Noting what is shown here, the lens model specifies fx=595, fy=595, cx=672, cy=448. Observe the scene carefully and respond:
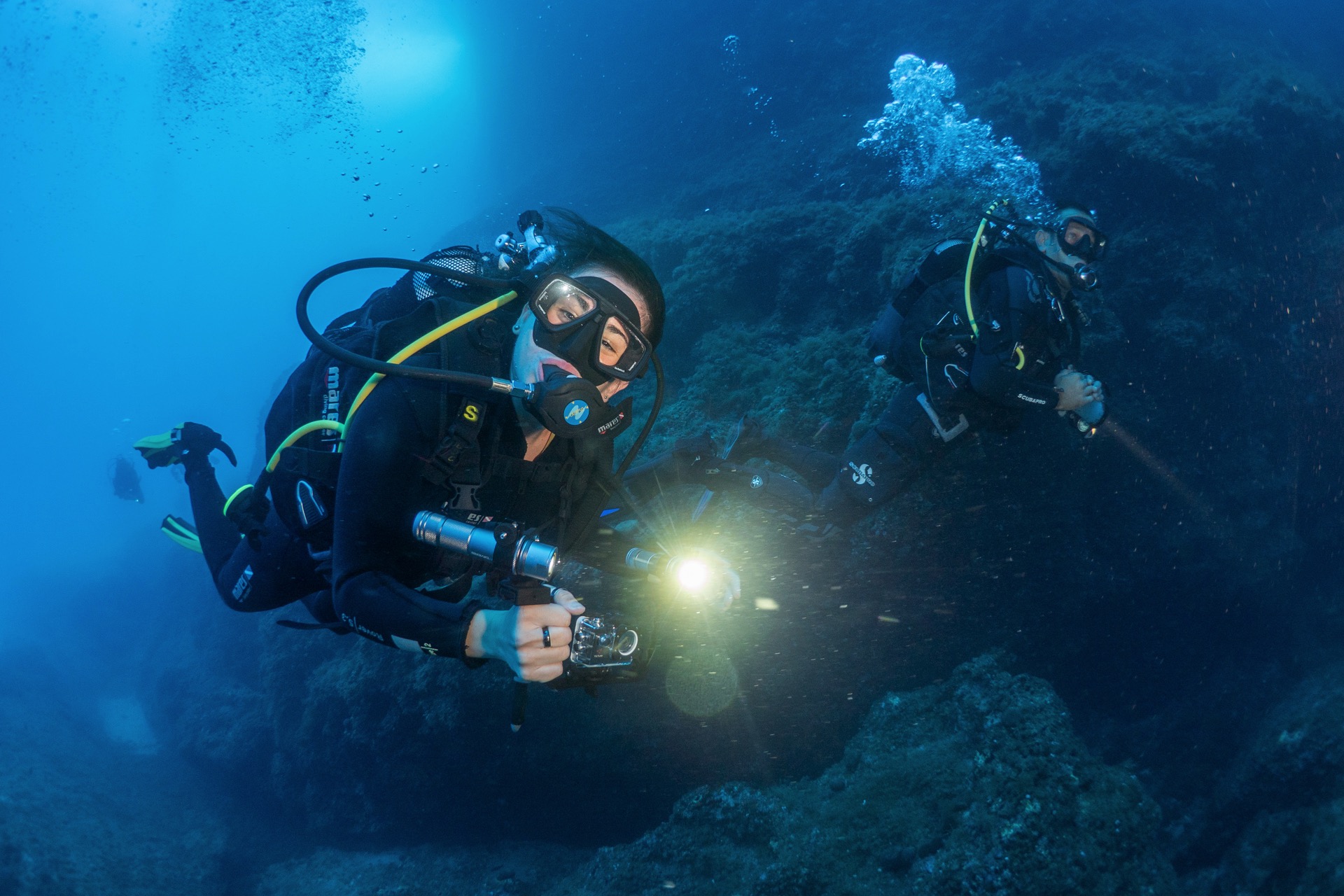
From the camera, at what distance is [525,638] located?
1471 millimetres

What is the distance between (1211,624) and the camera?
508 centimetres

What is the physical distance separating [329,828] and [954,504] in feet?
28.1

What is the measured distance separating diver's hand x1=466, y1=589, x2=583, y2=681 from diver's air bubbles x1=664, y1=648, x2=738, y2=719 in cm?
299

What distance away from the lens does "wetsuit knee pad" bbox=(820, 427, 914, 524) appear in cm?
396

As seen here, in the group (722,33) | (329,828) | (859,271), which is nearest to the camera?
(859,271)

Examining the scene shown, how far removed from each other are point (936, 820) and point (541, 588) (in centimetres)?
305

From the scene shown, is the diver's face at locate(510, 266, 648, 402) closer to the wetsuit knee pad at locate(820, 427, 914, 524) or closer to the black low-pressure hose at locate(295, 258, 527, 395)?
the black low-pressure hose at locate(295, 258, 527, 395)

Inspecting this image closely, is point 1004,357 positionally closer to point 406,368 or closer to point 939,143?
point 406,368

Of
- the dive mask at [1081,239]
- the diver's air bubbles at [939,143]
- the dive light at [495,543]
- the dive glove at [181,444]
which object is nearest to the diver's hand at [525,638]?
the dive light at [495,543]

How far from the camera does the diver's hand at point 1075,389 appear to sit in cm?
362

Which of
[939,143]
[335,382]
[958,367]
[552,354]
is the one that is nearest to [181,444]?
[335,382]

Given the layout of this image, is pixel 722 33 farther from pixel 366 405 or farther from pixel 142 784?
pixel 142 784

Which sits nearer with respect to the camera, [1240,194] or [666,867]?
[666,867]

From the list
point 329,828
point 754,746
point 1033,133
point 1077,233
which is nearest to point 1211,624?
point 1077,233
